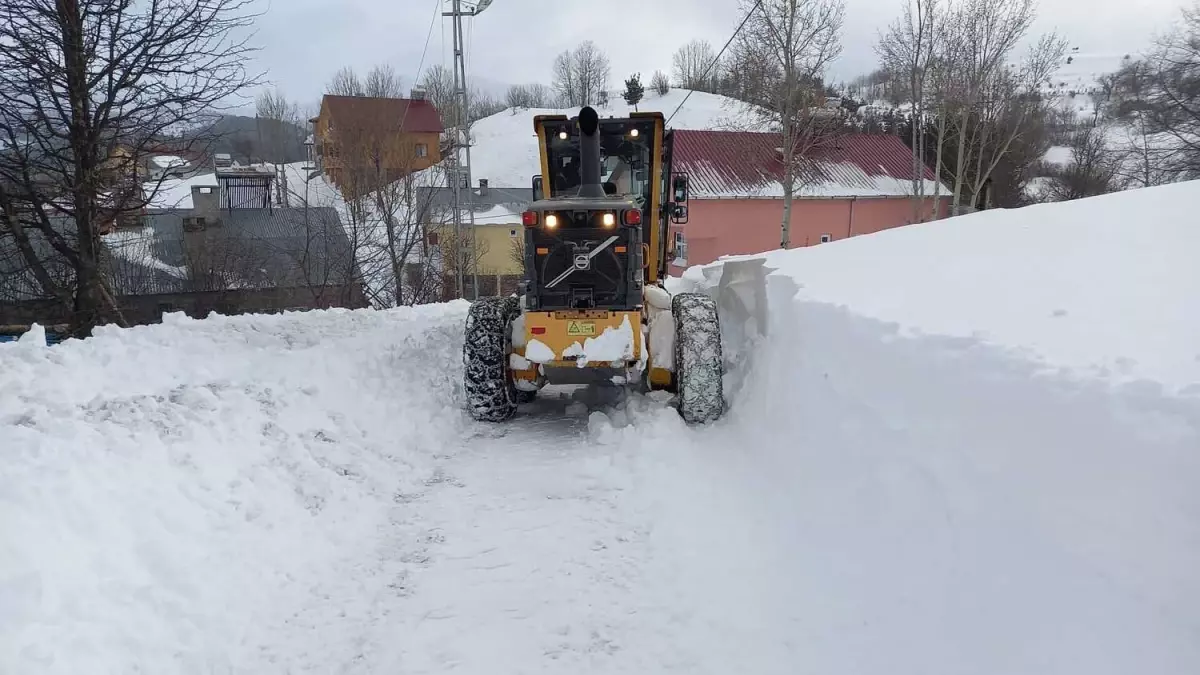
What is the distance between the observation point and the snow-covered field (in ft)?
8.86

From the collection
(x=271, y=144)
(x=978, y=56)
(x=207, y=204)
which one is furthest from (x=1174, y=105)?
(x=271, y=144)

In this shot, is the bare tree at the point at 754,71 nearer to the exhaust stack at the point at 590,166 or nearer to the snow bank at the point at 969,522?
the exhaust stack at the point at 590,166

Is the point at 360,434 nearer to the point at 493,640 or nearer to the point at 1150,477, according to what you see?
the point at 493,640

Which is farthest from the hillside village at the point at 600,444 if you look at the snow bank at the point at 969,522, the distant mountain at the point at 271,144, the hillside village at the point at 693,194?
the distant mountain at the point at 271,144

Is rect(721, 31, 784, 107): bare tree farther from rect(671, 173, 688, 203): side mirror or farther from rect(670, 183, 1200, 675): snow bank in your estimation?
rect(670, 183, 1200, 675): snow bank

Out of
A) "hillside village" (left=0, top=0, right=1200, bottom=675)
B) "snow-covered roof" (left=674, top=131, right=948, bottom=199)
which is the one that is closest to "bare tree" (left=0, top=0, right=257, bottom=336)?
"hillside village" (left=0, top=0, right=1200, bottom=675)

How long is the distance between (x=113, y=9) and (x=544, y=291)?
647 centimetres

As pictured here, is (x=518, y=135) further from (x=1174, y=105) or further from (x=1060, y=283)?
(x=1060, y=283)

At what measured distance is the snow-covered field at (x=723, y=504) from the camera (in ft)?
8.86

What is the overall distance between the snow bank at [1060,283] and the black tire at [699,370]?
89cm

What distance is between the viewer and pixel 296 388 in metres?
5.99

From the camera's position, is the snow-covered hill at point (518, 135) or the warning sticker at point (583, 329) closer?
the warning sticker at point (583, 329)

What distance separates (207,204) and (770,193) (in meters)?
22.1

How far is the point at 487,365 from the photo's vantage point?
662 cm
